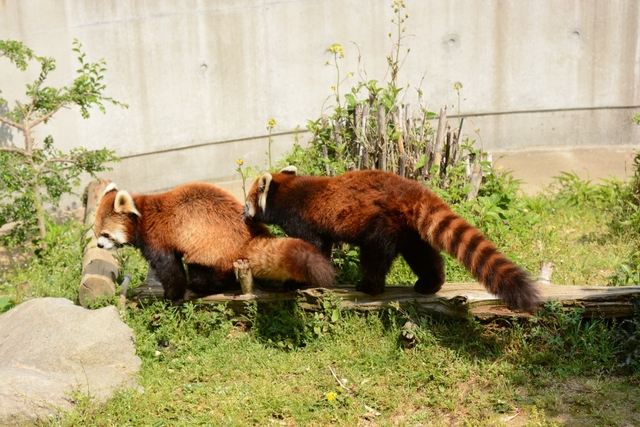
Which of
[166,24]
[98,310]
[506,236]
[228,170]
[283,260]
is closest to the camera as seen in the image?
[283,260]

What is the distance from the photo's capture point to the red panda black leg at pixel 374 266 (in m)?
4.57

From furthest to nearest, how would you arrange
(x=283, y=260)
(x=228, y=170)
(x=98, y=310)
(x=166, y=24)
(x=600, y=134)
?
(x=600, y=134), (x=228, y=170), (x=166, y=24), (x=98, y=310), (x=283, y=260)

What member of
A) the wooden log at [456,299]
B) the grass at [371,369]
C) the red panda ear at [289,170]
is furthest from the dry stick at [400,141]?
the wooden log at [456,299]

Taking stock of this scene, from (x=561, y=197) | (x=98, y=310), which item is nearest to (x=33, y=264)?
(x=98, y=310)

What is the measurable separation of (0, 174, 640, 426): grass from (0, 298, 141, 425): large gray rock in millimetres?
121

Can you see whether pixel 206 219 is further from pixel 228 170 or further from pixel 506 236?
pixel 228 170

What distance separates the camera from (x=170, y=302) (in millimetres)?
5141

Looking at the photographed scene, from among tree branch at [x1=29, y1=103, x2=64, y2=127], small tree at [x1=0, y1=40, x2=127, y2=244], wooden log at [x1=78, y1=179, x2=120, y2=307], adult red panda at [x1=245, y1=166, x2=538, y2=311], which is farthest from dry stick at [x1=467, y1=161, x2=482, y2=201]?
tree branch at [x1=29, y1=103, x2=64, y2=127]

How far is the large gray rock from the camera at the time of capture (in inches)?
164

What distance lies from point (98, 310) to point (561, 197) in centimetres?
480

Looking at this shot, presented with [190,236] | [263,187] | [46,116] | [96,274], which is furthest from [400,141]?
[46,116]

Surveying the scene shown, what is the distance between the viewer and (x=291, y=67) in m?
9.01

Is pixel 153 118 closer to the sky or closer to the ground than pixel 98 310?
closer to the sky

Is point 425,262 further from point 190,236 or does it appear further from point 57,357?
point 57,357
